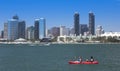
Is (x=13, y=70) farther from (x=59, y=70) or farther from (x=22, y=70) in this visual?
(x=59, y=70)

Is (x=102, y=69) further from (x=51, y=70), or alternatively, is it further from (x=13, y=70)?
(x=13, y=70)

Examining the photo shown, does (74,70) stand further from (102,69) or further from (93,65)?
(93,65)

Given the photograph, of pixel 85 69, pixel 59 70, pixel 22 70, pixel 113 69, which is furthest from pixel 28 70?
pixel 113 69

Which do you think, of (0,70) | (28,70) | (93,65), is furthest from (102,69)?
(0,70)

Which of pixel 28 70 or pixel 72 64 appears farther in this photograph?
pixel 72 64

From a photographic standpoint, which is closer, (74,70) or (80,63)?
(74,70)

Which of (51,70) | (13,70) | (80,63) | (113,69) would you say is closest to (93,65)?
(80,63)

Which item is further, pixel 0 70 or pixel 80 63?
pixel 80 63
